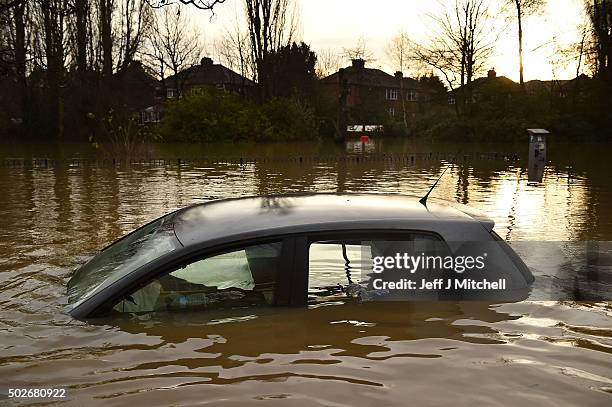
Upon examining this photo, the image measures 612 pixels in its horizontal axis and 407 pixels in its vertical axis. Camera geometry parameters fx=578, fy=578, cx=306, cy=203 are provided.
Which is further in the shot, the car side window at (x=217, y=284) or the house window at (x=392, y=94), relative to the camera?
the house window at (x=392, y=94)

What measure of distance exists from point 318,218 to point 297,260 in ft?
1.01

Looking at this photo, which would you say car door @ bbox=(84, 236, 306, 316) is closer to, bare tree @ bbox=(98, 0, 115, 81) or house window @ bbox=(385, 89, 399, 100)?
bare tree @ bbox=(98, 0, 115, 81)

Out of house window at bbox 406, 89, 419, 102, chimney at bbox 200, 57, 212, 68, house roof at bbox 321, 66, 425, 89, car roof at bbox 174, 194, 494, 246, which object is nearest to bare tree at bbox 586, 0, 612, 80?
house roof at bbox 321, 66, 425, 89

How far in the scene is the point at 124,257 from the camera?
3.95 meters

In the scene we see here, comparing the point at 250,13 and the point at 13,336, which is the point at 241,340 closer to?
the point at 13,336

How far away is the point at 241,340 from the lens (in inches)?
141

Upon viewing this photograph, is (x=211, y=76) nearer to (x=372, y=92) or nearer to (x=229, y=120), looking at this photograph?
(x=372, y=92)

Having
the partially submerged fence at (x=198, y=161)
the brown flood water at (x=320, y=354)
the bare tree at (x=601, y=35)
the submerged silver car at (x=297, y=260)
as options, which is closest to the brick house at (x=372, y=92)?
the bare tree at (x=601, y=35)

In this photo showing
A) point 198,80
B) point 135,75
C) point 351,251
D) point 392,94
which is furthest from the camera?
point 392,94

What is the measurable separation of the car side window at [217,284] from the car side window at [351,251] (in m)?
0.23

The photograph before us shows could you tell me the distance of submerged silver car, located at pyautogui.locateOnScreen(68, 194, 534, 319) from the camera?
3.42 metres

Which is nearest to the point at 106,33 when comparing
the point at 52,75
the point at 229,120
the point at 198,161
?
the point at 52,75

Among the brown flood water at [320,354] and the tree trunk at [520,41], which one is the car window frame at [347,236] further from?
the tree trunk at [520,41]

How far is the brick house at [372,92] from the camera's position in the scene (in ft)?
193
